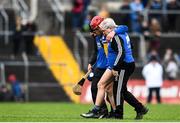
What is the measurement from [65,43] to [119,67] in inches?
772

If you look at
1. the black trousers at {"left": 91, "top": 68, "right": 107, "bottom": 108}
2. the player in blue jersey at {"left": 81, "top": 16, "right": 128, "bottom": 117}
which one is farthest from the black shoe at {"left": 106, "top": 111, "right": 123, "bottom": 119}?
the black trousers at {"left": 91, "top": 68, "right": 107, "bottom": 108}

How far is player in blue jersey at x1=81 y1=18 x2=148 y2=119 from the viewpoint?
1920 cm

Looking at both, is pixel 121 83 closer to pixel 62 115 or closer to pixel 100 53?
pixel 100 53

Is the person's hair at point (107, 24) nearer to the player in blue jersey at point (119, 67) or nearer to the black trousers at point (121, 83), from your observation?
the player in blue jersey at point (119, 67)

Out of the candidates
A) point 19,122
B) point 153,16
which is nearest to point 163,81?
point 153,16

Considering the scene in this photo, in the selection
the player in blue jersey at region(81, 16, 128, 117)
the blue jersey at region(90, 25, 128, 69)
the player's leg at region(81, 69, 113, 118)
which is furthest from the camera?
the blue jersey at region(90, 25, 128, 69)

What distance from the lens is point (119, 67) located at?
63.2 ft

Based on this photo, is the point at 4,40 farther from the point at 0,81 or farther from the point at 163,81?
the point at 163,81

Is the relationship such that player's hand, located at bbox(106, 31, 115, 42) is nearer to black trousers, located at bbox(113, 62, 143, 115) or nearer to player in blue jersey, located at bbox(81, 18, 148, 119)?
player in blue jersey, located at bbox(81, 18, 148, 119)

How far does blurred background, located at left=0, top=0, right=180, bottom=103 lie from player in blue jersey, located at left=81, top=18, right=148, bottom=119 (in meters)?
15.4

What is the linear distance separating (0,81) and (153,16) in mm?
7789

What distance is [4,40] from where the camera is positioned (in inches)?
1508

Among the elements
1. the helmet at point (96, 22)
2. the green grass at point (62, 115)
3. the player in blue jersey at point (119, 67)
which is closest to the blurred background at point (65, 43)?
the green grass at point (62, 115)

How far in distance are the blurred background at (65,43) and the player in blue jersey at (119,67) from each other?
1545 cm
